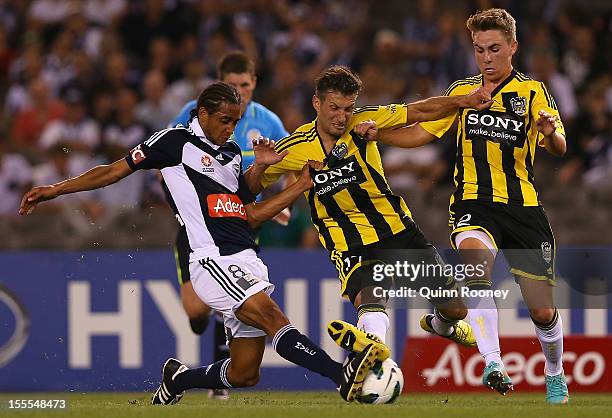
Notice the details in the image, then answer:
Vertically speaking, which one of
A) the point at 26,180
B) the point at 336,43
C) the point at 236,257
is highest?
the point at 336,43

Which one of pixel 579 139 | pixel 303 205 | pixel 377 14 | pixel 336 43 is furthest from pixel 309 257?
pixel 377 14

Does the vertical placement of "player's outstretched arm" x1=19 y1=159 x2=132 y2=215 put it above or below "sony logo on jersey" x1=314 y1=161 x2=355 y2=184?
below

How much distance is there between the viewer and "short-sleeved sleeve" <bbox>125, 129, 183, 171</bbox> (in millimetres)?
7773

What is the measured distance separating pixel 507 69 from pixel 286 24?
705 centimetres

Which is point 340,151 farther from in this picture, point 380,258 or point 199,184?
point 199,184

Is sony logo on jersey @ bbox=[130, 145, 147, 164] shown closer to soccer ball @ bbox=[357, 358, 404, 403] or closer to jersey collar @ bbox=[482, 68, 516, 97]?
soccer ball @ bbox=[357, 358, 404, 403]

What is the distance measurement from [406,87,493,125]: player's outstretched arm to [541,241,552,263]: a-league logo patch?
0.93 metres

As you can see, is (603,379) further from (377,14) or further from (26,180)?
(377,14)

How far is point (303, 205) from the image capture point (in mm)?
11758

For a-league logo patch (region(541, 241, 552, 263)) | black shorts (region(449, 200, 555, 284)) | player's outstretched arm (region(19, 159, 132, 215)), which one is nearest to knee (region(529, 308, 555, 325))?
black shorts (region(449, 200, 555, 284))

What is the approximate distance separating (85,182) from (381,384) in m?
2.09

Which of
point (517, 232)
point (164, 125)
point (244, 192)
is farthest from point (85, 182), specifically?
point (164, 125)

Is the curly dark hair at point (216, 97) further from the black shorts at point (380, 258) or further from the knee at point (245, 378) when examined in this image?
the knee at point (245, 378)

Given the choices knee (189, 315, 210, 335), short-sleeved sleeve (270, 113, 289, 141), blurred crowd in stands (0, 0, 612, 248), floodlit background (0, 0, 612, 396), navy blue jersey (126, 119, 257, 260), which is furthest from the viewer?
blurred crowd in stands (0, 0, 612, 248)
